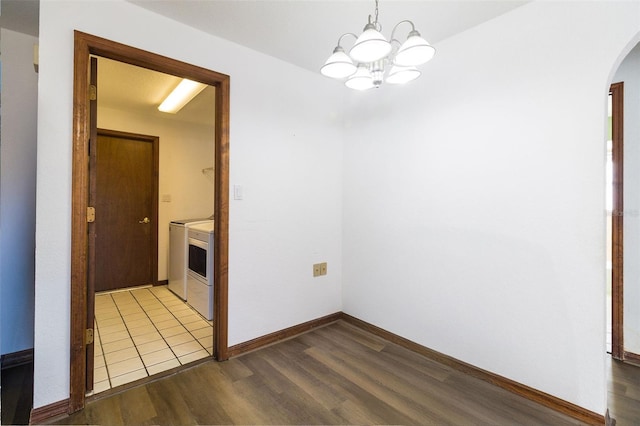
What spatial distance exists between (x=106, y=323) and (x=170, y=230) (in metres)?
1.46

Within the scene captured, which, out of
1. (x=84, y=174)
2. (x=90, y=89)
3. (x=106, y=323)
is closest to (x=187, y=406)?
(x=84, y=174)

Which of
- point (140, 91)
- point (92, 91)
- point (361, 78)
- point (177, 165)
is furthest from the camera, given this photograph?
point (177, 165)

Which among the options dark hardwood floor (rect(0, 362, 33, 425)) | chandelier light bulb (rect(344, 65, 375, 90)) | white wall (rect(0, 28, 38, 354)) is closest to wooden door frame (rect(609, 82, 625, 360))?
chandelier light bulb (rect(344, 65, 375, 90))

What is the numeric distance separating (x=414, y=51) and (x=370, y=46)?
20 cm

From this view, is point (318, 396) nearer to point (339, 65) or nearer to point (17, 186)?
point (339, 65)

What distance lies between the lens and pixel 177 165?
13.9ft

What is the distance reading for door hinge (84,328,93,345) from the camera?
1.68m

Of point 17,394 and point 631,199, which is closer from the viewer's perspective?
point 17,394

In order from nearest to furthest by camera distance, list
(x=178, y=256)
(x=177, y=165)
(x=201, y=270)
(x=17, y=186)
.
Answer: (x=17, y=186), (x=201, y=270), (x=178, y=256), (x=177, y=165)

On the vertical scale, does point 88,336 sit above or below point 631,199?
below

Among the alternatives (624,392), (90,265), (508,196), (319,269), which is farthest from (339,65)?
(624,392)

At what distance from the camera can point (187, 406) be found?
5.46ft

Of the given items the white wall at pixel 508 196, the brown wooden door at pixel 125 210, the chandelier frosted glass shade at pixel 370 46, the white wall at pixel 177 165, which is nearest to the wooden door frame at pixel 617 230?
the white wall at pixel 508 196

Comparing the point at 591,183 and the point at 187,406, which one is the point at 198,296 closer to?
the point at 187,406
